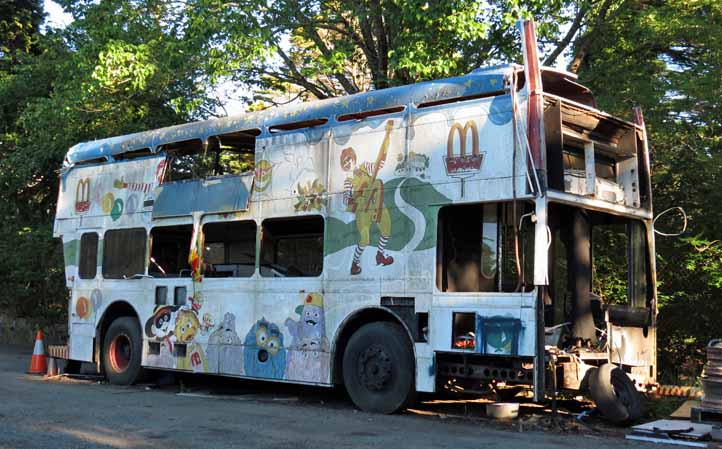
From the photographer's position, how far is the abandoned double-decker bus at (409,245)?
9258mm

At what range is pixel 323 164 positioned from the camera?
11203 mm

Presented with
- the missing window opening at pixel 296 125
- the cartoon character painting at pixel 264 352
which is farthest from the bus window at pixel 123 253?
the missing window opening at pixel 296 125

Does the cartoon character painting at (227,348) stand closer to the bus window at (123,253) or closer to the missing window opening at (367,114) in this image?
the bus window at (123,253)

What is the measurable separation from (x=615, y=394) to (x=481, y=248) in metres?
2.15

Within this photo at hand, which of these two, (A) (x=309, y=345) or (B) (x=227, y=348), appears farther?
(B) (x=227, y=348)

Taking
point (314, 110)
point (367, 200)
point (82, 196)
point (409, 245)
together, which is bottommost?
point (409, 245)

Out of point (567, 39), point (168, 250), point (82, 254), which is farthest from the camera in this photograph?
point (567, 39)

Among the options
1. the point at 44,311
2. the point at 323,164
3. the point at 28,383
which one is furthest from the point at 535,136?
the point at 44,311

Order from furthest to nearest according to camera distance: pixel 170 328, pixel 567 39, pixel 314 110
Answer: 1. pixel 567 39
2. pixel 170 328
3. pixel 314 110

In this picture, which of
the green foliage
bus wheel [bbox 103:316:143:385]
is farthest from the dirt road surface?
the green foliage

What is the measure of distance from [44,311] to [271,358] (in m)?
13.8

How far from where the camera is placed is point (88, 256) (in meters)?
14.6

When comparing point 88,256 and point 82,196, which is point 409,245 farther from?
point 82,196

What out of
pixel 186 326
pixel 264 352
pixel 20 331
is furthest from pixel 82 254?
pixel 20 331
